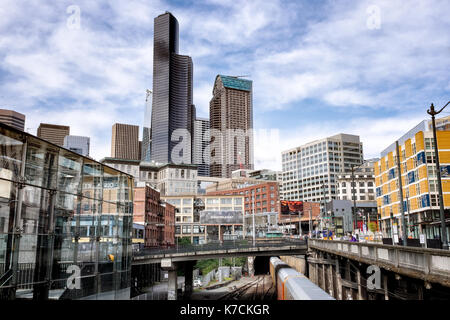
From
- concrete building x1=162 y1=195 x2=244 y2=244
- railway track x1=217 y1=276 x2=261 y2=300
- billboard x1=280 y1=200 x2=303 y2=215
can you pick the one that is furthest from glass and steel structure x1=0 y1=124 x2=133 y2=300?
billboard x1=280 y1=200 x2=303 y2=215

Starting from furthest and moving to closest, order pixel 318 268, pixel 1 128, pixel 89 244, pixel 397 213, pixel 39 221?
pixel 397 213 → pixel 318 268 → pixel 89 244 → pixel 39 221 → pixel 1 128

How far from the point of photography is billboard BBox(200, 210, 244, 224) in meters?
95.1

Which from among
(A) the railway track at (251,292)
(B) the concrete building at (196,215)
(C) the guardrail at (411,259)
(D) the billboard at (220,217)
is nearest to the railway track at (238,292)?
(A) the railway track at (251,292)

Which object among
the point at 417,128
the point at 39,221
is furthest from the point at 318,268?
the point at 417,128

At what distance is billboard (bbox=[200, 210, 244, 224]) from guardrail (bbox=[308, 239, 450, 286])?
66.4 m

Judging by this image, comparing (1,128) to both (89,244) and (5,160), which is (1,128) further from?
(89,244)

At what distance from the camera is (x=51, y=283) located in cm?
1850

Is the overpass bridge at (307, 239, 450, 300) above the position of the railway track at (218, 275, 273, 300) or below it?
above

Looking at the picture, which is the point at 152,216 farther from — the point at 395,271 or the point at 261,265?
the point at 395,271

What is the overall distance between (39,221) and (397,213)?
86.2 meters

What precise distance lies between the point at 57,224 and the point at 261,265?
91.6 meters

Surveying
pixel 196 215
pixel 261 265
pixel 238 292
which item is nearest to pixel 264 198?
pixel 196 215

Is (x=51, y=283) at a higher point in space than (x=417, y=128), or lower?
lower

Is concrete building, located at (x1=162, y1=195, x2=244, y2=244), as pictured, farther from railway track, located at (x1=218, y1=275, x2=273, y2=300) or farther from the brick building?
railway track, located at (x1=218, y1=275, x2=273, y2=300)
